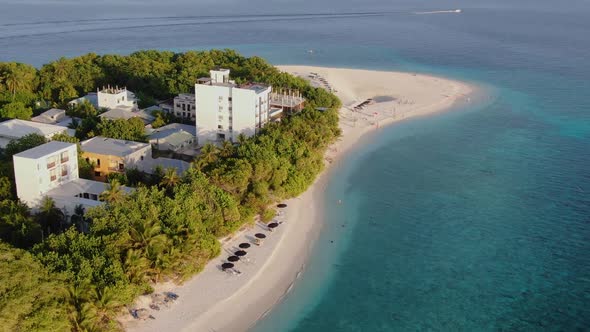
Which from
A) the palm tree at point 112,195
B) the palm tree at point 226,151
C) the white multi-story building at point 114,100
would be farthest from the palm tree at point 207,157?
the white multi-story building at point 114,100

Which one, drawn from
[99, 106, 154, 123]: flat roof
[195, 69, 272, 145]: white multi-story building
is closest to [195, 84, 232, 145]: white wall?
[195, 69, 272, 145]: white multi-story building

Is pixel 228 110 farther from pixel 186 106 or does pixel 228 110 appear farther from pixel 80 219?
pixel 80 219

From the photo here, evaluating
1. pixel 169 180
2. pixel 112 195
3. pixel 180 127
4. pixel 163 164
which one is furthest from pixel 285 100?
pixel 112 195

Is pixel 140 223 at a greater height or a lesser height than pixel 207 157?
lesser

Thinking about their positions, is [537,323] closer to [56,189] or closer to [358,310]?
[358,310]

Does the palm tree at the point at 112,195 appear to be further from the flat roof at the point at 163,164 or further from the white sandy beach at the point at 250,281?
the flat roof at the point at 163,164

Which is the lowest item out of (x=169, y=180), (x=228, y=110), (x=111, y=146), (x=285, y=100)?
(x=111, y=146)
